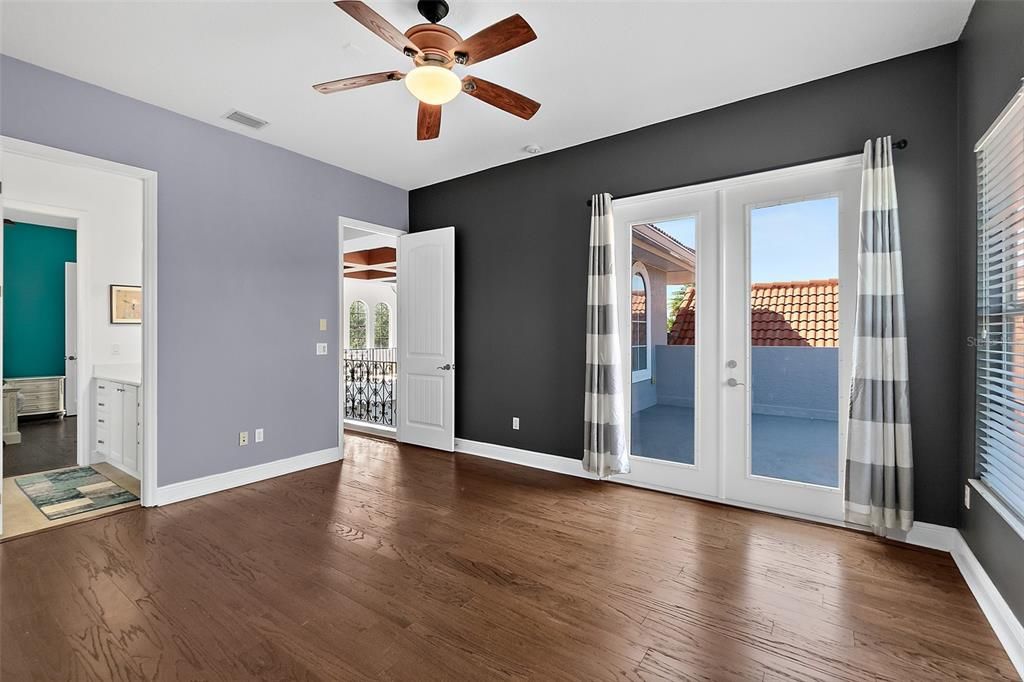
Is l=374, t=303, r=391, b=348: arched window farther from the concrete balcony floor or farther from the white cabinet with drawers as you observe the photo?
the concrete balcony floor

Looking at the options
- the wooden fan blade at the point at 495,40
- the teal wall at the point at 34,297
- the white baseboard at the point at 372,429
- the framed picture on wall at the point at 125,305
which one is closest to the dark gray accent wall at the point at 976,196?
the wooden fan blade at the point at 495,40

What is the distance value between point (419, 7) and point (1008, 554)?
3566 millimetres

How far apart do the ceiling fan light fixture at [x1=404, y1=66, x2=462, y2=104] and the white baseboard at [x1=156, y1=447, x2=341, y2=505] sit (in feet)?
10.7

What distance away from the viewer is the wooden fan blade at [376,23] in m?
1.94

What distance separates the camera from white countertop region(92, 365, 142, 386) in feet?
13.6

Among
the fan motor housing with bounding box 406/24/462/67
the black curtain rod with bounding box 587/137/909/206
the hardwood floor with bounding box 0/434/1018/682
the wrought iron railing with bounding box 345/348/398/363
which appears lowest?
the hardwood floor with bounding box 0/434/1018/682

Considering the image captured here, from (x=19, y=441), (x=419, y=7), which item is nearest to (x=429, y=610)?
(x=419, y=7)

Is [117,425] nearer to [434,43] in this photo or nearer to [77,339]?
[77,339]

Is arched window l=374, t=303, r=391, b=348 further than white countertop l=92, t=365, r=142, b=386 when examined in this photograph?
Yes

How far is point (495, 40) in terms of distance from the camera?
7.26 feet

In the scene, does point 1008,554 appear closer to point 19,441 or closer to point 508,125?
point 508,125

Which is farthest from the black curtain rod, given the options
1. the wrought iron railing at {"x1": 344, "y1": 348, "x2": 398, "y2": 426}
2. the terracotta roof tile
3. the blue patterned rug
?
the blue patterned rug

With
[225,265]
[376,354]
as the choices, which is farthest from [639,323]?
[376,354]

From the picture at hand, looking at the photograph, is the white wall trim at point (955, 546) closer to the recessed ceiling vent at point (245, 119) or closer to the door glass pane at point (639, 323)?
the door glass pane at point (639, 323)
